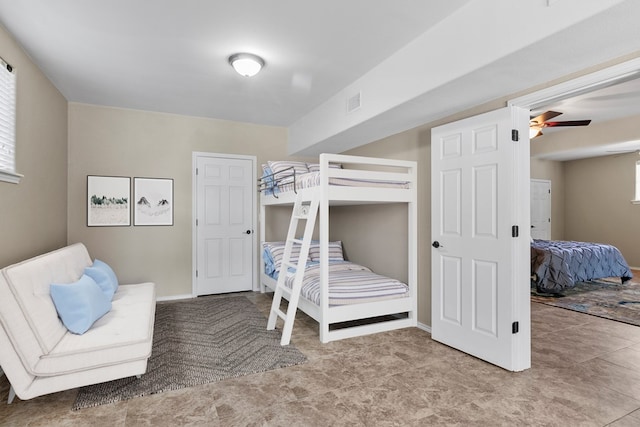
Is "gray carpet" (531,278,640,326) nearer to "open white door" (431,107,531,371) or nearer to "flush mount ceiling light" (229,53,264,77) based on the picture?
"open white door" (431,107,531,371)

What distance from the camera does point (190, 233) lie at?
4652 millimetres

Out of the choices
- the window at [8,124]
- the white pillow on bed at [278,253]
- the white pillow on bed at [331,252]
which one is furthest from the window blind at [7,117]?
the white pillow on bed at [331,252]

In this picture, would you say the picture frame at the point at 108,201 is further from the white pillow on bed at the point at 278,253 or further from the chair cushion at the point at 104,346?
the chair cushion at the point at 104,346

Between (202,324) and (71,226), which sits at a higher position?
(71,226)

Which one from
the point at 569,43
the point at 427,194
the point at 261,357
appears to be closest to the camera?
the point at 569,43

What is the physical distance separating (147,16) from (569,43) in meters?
2.66

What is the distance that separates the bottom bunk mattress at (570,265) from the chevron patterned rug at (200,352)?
12.9 ft

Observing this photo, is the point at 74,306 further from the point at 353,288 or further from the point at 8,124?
the point at 353,288

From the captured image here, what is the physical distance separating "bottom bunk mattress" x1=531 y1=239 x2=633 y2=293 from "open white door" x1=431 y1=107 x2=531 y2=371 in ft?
8.92

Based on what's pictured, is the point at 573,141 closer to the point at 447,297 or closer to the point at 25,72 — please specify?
the point at 447,297

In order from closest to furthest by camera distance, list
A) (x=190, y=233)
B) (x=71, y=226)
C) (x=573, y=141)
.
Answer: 1. (x=71, y=226)
2. (x=190, y=233)
3. (x=573, y=141)

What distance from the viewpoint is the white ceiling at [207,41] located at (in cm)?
224

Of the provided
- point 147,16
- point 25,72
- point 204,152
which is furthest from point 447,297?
point 25,72

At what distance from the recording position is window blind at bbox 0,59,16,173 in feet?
7.80
